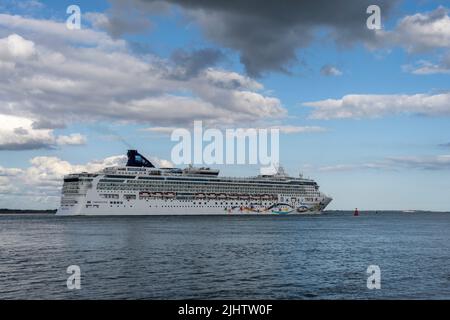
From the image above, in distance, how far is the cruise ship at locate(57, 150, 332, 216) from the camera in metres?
125

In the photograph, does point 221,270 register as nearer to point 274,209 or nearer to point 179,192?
point 179,192

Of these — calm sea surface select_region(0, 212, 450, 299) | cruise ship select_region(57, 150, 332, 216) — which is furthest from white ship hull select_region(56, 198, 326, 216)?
calm sea surface select_region(0, 212, 450, 299)

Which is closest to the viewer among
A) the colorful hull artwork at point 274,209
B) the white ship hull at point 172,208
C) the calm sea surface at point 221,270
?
the calm sea surface at point 221,270

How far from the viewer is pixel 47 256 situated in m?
42.5

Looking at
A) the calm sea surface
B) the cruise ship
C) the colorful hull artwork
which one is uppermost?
the cruise ship

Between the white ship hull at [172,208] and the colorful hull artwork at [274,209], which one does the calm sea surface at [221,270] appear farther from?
the colorful hull artwork at [274,209]

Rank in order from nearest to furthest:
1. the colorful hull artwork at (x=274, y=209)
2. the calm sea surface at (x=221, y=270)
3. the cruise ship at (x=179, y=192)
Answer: the calm sea surface at (x=221, y=270)
the cruise ship at (x=179, y=192)
the colorful hull artwork at (x=274, y=209)

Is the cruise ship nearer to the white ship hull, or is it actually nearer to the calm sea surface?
the white ship hull

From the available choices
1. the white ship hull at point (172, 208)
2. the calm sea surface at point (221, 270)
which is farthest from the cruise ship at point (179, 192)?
the calm sea surface at point (221, 270)

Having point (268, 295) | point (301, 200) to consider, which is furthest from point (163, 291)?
point (301, 200)

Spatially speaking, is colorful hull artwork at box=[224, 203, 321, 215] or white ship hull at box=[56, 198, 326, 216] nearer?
white ship hull at box=[56, 198, 326, 216]

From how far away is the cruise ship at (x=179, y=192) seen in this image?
12481 cm

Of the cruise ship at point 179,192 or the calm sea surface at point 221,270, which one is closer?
the calm sea surface at point 221,270
